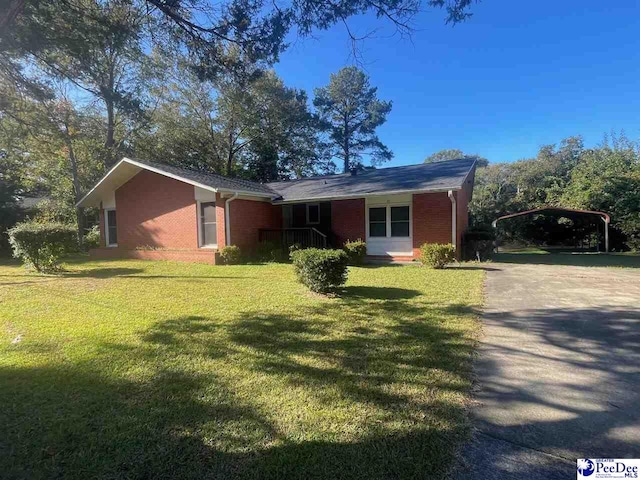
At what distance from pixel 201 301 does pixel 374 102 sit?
105ft

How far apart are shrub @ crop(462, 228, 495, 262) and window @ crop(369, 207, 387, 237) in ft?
11.6

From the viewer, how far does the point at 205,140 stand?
28375 mm

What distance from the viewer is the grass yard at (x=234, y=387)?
223 centimetres

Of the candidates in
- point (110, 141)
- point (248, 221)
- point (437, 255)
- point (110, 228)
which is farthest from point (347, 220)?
point (110, 141)

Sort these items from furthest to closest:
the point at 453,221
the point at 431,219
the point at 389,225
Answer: the point at 389,225 < the point at 431,219 < the point at 453,221

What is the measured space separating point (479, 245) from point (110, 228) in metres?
18.0

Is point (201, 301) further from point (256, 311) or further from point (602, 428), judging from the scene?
point (602, 428)

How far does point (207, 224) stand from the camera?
14.1 metres

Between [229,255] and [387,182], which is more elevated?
[387,182]

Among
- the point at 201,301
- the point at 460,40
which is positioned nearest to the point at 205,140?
the point at 460,40

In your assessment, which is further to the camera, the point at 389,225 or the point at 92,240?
the point at 92,240

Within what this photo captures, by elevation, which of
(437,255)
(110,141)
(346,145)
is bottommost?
(437,255)

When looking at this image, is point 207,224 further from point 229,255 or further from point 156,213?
point 156,213

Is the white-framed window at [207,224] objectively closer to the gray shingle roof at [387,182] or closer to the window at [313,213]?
the gray shingle roof at [387,182]
